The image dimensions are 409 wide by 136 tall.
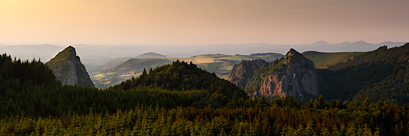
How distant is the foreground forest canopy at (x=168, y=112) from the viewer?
62094mm

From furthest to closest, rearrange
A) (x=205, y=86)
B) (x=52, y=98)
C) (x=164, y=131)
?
(x=205, y=86) → (x=52, y=98) → (x=164, y=131)

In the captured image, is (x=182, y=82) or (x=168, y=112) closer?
(x=168, y=112)

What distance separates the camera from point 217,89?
468ft

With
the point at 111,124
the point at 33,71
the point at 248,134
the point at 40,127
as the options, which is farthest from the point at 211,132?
the point at 33,71

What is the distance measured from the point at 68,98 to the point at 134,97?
1137 inches

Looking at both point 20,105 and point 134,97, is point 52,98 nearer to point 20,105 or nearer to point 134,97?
point 20,105

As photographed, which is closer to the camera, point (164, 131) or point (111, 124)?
point (164, 131)

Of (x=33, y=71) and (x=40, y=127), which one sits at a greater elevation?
→ (x=33, y=71)

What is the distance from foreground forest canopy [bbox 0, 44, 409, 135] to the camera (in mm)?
62094

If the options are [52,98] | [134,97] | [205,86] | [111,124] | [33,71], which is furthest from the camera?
[205,86]

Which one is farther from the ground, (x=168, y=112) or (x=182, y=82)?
(x=182, y=82)

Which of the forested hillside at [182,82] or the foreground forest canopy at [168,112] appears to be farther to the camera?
the forested hillside at [182,82]

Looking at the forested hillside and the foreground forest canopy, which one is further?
the forested hillside

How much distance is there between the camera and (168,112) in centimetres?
8138
